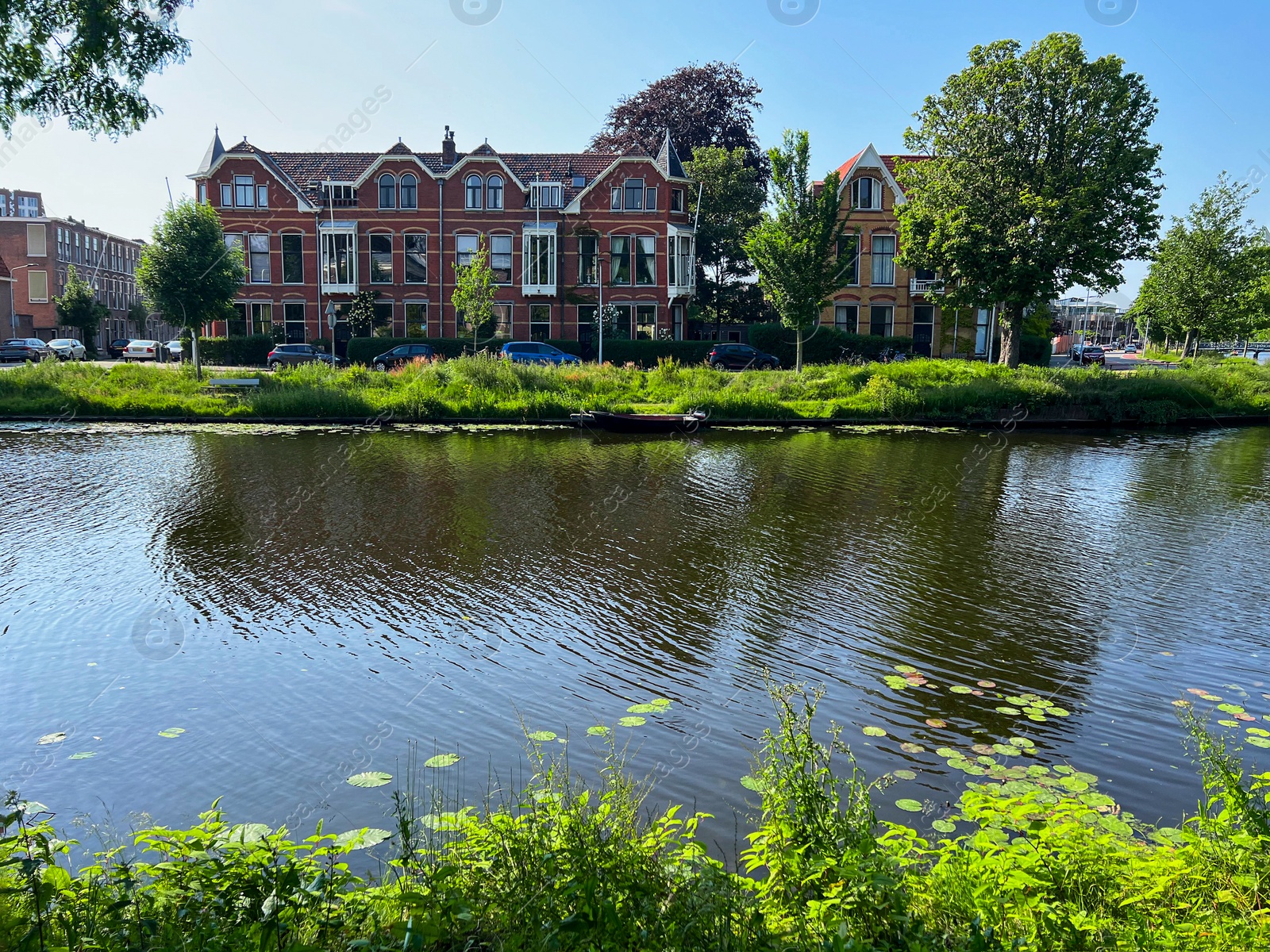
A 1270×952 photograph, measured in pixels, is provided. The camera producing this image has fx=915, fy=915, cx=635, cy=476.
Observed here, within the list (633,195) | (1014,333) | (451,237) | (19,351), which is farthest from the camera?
(19,351)

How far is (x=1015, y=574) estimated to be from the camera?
10953 millimetres

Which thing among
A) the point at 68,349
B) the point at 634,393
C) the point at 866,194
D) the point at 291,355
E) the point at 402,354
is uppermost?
the point at 866,194

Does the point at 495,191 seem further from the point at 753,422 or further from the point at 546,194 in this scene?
the point at 753,422

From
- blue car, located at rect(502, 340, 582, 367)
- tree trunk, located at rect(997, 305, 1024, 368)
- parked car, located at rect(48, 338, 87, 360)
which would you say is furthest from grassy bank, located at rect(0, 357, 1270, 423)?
parked car, located at rect(48, 338, 87, 360)

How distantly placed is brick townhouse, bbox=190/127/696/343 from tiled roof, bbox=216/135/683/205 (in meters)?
0.09

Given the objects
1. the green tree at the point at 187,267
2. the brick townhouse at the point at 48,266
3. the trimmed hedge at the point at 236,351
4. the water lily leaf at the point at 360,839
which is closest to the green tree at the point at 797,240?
the green tree at the point at 187,267

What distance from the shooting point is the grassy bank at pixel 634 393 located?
26016mm

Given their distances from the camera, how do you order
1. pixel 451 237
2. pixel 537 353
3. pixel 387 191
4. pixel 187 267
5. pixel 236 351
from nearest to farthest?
pixel 187 267, pixel 537 353, pixel 236 351, pixel 387 191, pixel 451 237

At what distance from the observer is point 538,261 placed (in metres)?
43.0

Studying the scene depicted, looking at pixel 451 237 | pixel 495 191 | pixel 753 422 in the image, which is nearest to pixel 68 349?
pixel 451 237

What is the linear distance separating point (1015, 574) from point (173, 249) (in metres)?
29.4

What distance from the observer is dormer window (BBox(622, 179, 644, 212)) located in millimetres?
42719

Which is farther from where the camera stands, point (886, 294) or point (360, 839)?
point (886, 294)

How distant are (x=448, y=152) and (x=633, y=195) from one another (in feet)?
29.9
